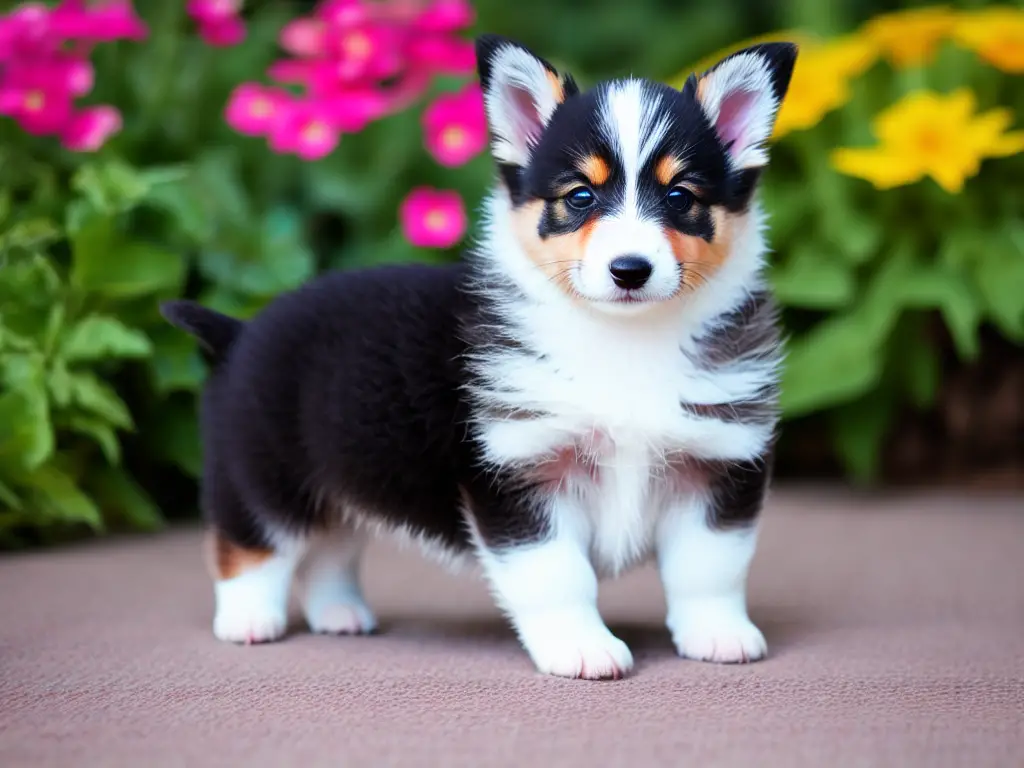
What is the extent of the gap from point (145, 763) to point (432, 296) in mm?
1304

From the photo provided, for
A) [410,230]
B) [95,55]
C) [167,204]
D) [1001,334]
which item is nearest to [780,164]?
[1001,334]

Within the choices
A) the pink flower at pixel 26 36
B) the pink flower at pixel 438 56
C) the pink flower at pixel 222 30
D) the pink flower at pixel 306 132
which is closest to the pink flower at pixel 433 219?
the pink flower at pixel 306 132

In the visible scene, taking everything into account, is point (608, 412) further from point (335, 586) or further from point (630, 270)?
point (335, 586)

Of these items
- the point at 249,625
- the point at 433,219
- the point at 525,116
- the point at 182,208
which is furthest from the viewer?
the point at 433,219

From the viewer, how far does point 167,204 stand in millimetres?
4625

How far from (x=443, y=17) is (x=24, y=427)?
262cm

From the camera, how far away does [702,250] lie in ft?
9.00

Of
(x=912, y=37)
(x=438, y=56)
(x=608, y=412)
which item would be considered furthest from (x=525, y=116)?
(x=912, y=37)

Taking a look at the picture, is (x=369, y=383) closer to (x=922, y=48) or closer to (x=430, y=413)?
(x=430, y=413)

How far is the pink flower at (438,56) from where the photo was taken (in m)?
5.52

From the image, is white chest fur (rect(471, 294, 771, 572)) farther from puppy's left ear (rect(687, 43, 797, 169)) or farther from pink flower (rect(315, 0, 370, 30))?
pink flower (rect(315, 0, 370, 30))

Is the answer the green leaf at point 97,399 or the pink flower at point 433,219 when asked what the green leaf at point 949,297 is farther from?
the green leaf at point 97,399

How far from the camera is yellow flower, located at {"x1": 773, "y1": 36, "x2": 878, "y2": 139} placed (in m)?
5.12

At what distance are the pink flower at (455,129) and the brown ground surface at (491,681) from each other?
1.87m
